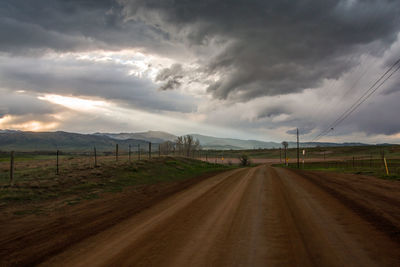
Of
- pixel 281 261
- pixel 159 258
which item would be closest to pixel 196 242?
pixel 159 258

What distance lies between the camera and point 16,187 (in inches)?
574

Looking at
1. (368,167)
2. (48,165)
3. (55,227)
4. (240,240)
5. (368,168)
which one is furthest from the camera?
(368,167)

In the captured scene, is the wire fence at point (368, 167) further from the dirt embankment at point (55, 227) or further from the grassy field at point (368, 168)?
the dirt embankment at point (55, 227)

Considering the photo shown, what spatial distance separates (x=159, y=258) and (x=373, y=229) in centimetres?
574

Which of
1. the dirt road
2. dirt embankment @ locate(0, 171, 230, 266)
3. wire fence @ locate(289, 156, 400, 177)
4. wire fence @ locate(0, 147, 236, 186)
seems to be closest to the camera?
the dirt road

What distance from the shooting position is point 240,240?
6.59 metres

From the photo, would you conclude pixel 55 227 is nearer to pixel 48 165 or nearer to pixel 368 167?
pixel 48 165

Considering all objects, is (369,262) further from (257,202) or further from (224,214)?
(257,202)

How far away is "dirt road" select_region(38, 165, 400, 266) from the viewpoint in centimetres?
534

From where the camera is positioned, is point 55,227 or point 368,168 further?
point 368,168

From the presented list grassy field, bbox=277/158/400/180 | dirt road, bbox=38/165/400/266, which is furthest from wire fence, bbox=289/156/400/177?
dirt road, bbox=38/165/400/266

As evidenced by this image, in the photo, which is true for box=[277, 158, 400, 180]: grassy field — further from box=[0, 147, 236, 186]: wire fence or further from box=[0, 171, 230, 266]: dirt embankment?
box=[0, 147, 236, 186]: wire fence

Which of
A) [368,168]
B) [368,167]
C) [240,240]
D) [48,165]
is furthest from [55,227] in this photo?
[368,167]

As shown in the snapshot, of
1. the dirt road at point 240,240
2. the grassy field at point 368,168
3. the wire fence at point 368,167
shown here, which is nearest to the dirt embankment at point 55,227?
the dirt road at point 240,240
